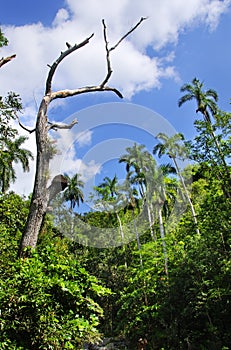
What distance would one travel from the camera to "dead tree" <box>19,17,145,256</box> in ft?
13.8

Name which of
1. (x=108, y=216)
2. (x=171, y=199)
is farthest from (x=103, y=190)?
(x=171, y=199)

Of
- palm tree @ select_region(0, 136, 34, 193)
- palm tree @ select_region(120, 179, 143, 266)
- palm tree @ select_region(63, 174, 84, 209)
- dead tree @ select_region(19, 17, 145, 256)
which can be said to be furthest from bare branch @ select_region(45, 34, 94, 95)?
palm tree @ select_region(63, 174, 84, 209)

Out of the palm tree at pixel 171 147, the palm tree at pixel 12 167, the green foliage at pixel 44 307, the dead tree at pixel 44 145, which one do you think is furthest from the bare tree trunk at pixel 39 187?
the palm tree at pixel 171 147

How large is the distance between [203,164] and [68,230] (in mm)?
17238

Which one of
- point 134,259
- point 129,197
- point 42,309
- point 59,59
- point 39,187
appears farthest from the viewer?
point 129,197

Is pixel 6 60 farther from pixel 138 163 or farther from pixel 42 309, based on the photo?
pixel 138 163

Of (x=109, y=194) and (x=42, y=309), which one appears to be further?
(x=109, y=194)

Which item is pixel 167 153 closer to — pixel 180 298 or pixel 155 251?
pixel 155 251

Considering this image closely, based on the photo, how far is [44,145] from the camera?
189 inches

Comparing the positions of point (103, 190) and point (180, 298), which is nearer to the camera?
point (180, 298)

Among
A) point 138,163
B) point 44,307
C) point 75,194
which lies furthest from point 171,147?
point 44,307

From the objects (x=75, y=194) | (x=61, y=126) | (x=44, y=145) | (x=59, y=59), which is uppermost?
(x=75, y=194)

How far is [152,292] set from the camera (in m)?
14.5

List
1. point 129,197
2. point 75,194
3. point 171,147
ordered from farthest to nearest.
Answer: point 75,194
point 129,197
point 171,147
